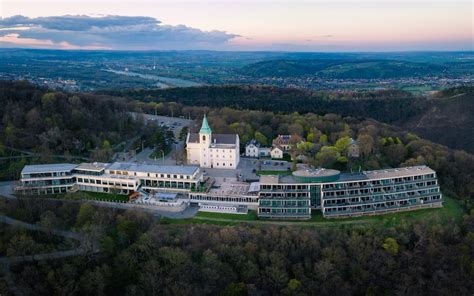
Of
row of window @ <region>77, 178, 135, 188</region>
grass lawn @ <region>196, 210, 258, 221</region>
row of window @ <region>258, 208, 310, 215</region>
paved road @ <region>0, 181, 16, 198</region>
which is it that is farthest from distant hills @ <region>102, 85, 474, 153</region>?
paved road @ <region>0, 181, 16, 198</region>

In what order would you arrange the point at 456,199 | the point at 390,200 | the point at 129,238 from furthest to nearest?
the point at 456,199 < the point at 390,200 < the point at 129,238

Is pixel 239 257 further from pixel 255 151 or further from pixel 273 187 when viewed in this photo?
pixel 255 151

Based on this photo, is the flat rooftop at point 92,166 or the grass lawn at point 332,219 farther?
the flat rooftop at point 92,166

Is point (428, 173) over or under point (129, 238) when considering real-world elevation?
over

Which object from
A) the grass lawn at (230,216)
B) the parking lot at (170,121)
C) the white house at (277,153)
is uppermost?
the parking lot at (170,121)

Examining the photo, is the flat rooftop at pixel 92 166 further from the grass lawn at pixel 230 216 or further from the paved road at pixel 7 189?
the grass lawn at pixel 230 216

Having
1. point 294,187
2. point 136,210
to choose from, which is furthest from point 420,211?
point 136,210

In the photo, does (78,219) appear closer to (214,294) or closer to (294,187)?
(214,294)

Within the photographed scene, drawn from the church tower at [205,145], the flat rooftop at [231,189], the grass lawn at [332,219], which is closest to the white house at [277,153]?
the church tower at [205,145]
